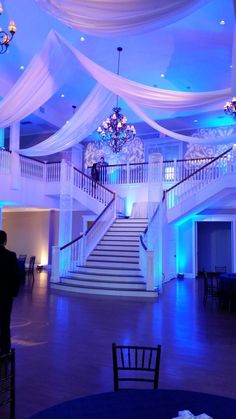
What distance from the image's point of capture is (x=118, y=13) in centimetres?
488

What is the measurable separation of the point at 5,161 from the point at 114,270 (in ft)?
18.1

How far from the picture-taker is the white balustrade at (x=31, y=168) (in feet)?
43.7

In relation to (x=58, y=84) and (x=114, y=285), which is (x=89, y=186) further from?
(x=58, y=84)

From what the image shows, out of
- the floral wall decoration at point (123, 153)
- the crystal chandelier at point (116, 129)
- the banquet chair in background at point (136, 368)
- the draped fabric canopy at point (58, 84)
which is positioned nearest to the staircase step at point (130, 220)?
the crystal chandelier at point (116, 129)

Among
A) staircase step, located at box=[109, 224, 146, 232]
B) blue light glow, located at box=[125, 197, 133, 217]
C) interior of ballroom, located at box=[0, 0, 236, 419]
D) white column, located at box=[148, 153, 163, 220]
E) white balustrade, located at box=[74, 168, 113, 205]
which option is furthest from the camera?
blue light glow, located at box=[125, 197, 133, 217]

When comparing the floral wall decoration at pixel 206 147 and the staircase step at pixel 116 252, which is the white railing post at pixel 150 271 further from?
the floral wall decoration at pixel 206 147

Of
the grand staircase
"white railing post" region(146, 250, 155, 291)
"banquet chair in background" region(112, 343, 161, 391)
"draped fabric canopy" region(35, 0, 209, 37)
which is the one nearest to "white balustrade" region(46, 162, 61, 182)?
the grand staircase

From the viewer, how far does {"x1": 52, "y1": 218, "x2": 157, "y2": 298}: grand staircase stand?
959 cm

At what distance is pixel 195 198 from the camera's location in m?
12.4

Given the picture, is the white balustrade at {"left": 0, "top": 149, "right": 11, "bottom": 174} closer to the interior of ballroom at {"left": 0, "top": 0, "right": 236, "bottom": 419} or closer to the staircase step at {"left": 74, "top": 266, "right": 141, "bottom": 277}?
the interior of ballroom at {"left": 0, "top": 0, "right": 236, "bottom": 419}

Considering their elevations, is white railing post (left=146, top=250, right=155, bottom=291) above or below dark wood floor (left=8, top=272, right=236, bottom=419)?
above

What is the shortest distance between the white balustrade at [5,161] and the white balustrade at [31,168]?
833 millimetres

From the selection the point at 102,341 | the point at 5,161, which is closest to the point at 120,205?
the point at 5,161

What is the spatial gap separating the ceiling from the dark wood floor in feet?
23.0
